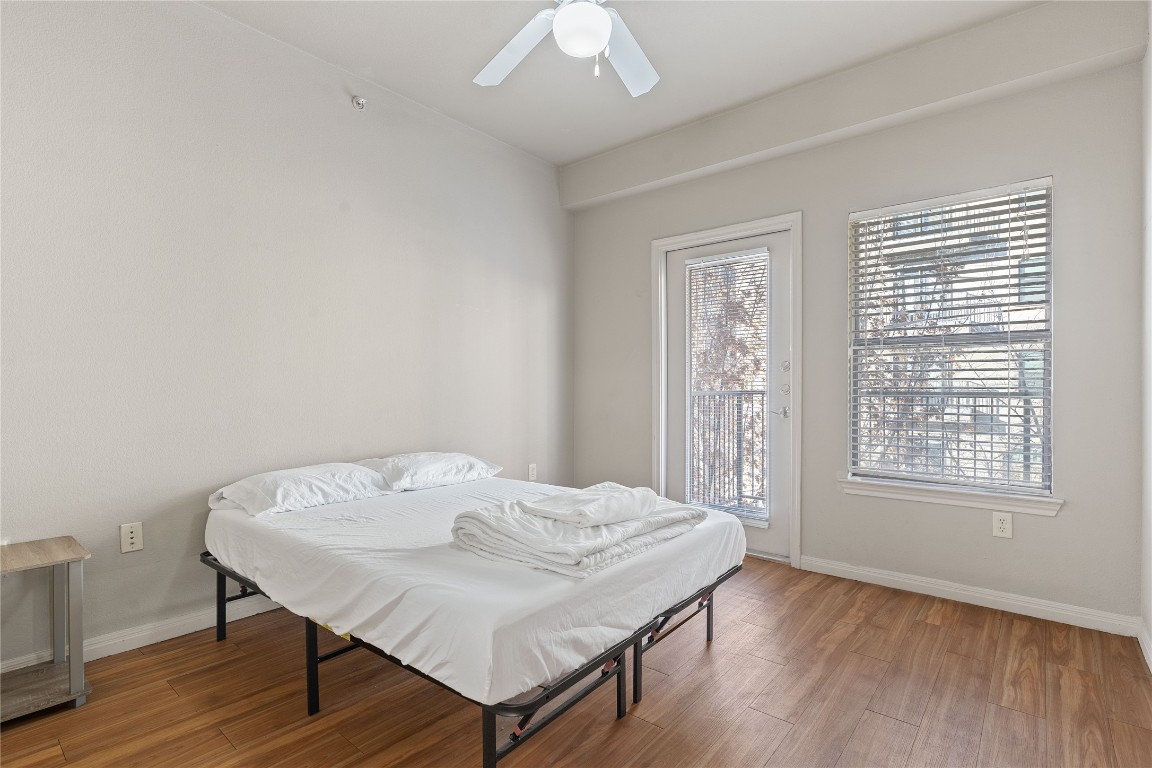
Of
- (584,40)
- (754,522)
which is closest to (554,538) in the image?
(584,40)

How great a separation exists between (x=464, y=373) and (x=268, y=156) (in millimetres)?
1579

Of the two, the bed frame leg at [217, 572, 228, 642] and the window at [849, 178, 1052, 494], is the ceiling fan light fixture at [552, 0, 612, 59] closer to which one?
the window at [849, 178, 1052, 494]

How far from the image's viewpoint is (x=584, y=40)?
1.99 metres

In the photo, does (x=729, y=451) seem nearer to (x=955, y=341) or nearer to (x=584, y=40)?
(x=955, y=341)

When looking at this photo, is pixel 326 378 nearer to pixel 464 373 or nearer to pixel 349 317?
pixel 349 317

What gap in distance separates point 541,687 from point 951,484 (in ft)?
8.11

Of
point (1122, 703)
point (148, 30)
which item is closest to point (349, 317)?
point (148, 30)

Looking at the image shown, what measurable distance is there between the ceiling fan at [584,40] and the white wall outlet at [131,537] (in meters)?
2.29

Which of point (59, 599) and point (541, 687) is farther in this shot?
point (59, 599)

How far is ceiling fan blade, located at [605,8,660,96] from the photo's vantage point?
85.5 inches

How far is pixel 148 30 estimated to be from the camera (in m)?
2.45

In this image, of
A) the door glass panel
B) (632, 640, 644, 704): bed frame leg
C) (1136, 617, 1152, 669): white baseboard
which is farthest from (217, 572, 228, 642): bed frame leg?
(1136, 617, 1152, 669): white baseboard

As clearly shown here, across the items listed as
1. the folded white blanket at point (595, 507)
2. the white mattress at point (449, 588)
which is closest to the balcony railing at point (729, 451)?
the white mattress at point (449, 588)

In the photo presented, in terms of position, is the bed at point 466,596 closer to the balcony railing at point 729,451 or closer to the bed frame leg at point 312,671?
the bed frame leg at point 312,671
